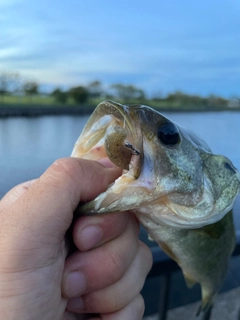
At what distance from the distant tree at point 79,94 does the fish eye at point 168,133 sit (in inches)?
1515

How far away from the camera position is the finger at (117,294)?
125 cm

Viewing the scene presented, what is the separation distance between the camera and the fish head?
3.35 ft

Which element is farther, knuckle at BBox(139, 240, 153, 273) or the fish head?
knuckle at BBox(139, 240, 153, 273)

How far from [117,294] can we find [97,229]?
0.30 meters

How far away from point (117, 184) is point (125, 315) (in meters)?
0.59

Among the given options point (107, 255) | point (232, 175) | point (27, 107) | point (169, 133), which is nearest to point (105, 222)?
point (107, 255)

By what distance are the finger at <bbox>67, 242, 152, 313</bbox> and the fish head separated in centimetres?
24

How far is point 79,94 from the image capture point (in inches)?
1587

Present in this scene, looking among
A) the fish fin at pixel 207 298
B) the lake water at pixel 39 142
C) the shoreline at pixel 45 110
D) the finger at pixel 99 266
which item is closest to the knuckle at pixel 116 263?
the finger at pixel 99 266

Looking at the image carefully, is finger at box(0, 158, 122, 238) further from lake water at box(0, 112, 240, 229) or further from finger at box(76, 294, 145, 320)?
lake water at box(0, 112, 240, 229)

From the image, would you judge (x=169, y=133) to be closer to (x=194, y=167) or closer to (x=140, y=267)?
(x=194, y=167)

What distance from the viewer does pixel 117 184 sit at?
1037mm

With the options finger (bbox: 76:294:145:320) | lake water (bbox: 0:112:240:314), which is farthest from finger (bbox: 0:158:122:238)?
lake water (bbox: 0:112:240:314)

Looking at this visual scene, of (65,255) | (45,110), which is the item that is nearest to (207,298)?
(65,255)
